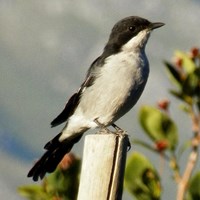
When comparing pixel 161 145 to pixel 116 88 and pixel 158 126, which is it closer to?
pixel 158 126

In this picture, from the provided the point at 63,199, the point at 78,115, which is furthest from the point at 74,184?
the point at 78,115

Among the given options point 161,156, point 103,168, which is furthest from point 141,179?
point 103,168

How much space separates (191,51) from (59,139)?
169 centimetres

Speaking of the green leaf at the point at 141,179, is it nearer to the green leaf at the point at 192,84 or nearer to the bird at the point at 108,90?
the bird at the point at 108,90

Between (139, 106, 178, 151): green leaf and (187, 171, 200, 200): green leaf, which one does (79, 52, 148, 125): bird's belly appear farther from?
(187, 171, 200, 200): green leaf

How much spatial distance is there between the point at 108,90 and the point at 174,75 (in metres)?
1.22

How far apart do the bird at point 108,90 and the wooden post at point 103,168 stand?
2.31m

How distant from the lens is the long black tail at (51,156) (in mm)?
8164

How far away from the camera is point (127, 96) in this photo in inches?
314

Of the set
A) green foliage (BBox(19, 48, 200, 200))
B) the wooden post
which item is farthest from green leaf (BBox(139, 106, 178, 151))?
the wooden post

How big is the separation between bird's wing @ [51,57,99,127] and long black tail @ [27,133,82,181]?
273mm

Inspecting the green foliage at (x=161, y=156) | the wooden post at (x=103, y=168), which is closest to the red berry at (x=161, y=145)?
the green foliage at (x=161, y=156)

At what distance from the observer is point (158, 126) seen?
28.7ft

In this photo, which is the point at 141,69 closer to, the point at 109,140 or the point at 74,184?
the point at 74,184
